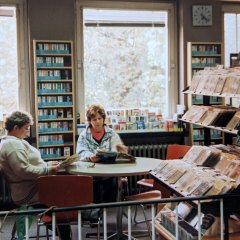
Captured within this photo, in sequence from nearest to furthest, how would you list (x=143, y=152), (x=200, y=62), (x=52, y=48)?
(x=52, y=48), (x=143, y=152), (x=200, y=62)

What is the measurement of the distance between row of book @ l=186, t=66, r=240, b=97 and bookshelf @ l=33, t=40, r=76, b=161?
7.38 ft

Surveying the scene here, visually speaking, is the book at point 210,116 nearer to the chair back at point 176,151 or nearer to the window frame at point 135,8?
the chair back at point 176,151

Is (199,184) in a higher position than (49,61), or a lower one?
lower

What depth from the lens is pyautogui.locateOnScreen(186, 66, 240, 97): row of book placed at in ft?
11.1

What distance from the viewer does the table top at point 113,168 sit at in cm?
411

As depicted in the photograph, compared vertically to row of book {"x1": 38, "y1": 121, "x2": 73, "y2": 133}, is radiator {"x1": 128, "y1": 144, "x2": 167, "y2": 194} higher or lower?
lower

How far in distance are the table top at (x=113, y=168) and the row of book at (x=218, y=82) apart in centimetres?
83

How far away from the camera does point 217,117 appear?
3.57m

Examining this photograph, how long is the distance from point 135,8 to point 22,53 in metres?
1.67

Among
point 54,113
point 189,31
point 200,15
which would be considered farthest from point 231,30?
point 54,113

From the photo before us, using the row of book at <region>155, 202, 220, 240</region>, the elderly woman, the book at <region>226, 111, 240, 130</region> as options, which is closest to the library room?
the elderly woman

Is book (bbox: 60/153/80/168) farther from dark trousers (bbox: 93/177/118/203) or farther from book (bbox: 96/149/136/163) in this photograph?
dark trousers (bbox: 93/177/118/203)

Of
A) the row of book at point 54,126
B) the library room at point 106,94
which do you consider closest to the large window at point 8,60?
the library room at point 106,94

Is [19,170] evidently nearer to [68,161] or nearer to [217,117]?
[68,161]
